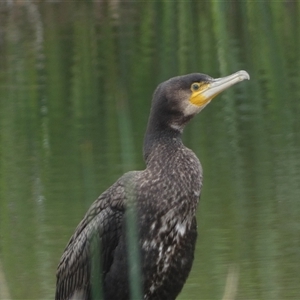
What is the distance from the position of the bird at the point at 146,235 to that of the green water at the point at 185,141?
0.28 m

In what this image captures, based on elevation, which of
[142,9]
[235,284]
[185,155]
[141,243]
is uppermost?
[142,9]

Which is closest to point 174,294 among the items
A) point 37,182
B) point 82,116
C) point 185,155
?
point 185,155

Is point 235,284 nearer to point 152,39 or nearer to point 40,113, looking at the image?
point 40,113

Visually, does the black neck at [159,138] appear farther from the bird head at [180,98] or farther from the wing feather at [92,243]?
the wing feather at [92,243]

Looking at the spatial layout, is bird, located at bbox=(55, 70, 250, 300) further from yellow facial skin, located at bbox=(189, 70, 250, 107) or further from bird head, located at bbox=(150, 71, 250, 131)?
yellow facial skin, located at bbox=(189, 70, 250, 107)

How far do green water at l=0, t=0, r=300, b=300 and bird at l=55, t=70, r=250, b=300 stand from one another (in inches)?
10.9

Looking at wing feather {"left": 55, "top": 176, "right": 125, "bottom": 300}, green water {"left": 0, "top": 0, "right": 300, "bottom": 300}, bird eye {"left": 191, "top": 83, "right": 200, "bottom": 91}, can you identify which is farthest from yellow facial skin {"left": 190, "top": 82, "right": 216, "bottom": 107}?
wing feather {"left": 55, "top": 176, "right": 125, "bottom": 300}

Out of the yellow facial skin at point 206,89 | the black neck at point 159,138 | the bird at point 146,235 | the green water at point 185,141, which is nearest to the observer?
the bird at point 146,235

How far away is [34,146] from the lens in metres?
12.3

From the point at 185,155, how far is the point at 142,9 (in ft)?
62.8

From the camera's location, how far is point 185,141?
37.9ft

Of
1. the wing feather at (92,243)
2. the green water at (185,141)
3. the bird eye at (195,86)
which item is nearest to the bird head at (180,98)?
the bird eye at (195,86)

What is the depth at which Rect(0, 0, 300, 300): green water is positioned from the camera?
735cm

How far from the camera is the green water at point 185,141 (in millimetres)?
7348
